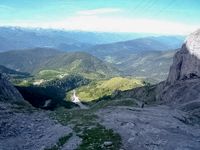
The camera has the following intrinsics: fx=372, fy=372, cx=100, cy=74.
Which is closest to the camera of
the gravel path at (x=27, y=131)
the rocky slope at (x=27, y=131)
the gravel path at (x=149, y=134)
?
the rocky slope at (x=27, y=131)

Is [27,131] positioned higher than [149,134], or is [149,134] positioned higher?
[27,131]

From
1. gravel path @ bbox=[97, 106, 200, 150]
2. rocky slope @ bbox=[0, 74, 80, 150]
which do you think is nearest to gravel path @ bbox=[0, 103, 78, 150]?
rocky slope @ bbox=[0, 74, 80, 150]

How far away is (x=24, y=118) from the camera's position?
78625 mm

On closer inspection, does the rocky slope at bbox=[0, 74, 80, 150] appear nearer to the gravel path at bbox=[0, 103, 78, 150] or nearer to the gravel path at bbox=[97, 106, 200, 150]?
the gravel path at bbox=[0, 103, 78, 150]

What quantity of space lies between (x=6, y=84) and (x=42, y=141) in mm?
98964

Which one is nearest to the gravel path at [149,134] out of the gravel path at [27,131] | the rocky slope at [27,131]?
the rocky slope at [27,131]

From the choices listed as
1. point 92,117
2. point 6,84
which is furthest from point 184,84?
point 92,117

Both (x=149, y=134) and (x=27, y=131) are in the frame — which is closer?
(x=27, y=131)

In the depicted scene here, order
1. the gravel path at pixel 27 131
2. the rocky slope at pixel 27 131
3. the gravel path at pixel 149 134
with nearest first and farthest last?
1. the rocky slope at pixel 27 131
2. the gravel path at pixel 27 131
3. the gravel path at pixel 149 134

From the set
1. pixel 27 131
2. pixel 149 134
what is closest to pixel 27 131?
pixel 27 131

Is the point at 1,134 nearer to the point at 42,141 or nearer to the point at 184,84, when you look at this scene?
the point at 42,141

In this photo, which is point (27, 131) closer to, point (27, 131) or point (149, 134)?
point (27, 131)

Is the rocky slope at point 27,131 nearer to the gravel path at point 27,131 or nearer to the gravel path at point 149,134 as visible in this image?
the gravel path at point 27,131

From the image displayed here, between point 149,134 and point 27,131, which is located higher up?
point 27,131
